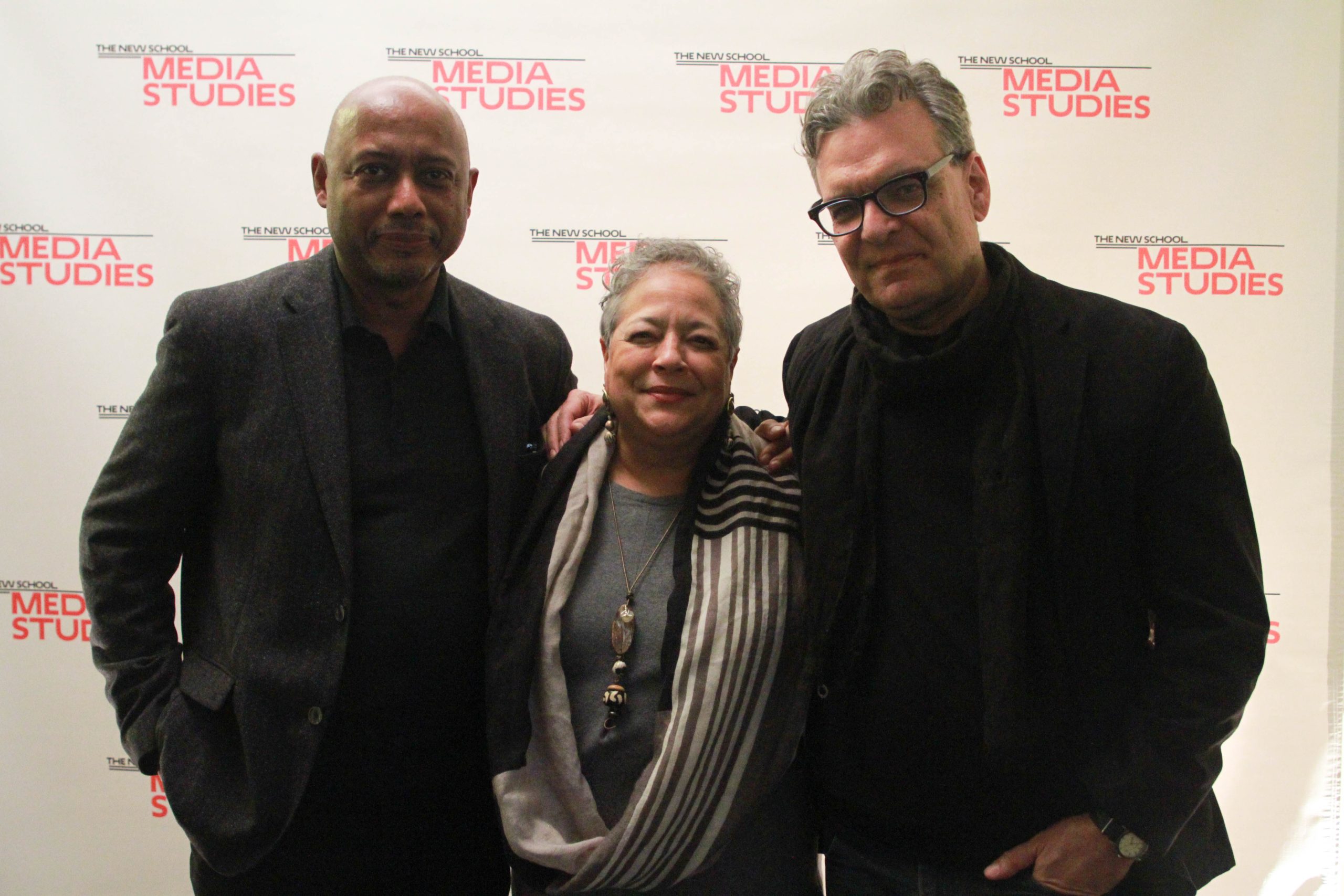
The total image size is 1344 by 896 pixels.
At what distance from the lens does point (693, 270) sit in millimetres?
1540

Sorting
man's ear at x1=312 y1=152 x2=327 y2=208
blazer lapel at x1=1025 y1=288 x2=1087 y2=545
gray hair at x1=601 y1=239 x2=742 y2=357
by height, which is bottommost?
blazer lapel at x1=1025 y1=288 x2=1087 y2=545

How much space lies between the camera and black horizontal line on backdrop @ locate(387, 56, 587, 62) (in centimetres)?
243

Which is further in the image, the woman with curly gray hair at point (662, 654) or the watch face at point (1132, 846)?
the woman with curly gray hair at point (662, 654)

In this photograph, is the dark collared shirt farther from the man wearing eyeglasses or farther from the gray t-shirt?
the man wearing eyeglasses

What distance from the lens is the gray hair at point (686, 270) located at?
1543 millimetres

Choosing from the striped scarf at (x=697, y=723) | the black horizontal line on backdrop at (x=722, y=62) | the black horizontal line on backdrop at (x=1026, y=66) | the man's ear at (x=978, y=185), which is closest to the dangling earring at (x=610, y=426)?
the striped scarf at (x=697, y=723)

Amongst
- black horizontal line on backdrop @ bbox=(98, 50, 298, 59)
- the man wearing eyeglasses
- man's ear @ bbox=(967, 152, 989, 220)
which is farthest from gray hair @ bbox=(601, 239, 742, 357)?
black horizontal line on backdrop @ bbox=(98, 50, 298, 59)

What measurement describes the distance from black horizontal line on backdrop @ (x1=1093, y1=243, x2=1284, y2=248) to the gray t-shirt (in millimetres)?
1671

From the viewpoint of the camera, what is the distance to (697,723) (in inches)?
52.7

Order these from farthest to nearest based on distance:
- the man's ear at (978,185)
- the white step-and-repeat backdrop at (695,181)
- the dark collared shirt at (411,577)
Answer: the white step-and-repeat backdrop at (695,181) → the dark collared shirt at (411,577) → the man's ear at (978,185)

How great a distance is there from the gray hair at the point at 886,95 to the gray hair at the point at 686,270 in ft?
1.07

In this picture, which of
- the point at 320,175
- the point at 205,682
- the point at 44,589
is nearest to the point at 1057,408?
the point at 320,175

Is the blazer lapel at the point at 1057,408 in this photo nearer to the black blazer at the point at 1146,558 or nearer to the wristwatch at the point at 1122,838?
the black blazer at the point at 1146,558

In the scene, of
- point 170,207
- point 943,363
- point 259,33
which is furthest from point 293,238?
point 943,363
